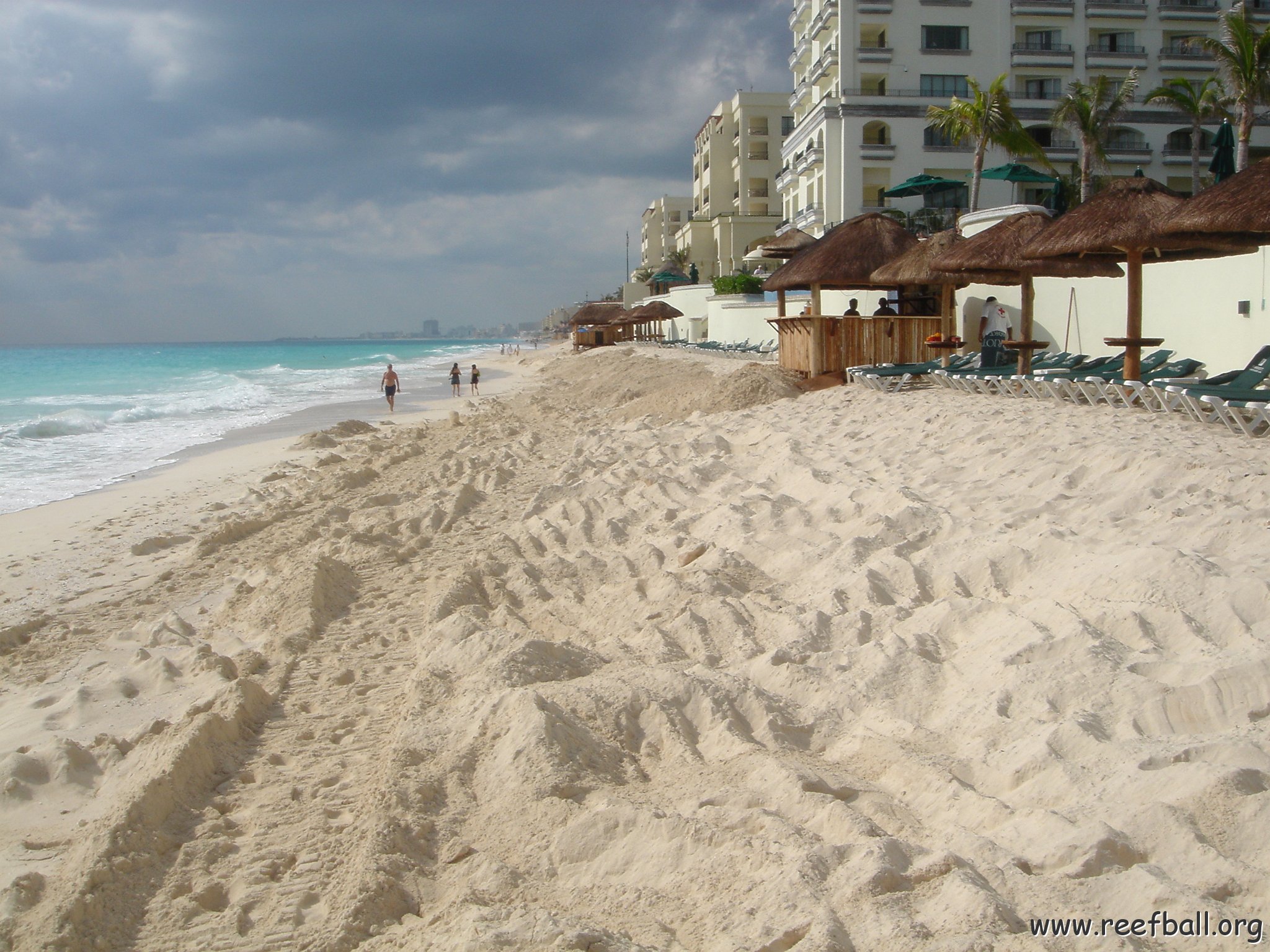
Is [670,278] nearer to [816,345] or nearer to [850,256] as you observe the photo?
[850,256]

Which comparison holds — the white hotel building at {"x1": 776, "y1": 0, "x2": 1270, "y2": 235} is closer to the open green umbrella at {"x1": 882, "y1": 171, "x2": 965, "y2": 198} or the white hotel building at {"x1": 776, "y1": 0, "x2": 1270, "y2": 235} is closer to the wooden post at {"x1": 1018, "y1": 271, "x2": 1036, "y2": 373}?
the open green umbrella at {"x1": 882, "y1": 171, "x2": 965, "y2": 198}

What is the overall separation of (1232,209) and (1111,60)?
36108 millimetres

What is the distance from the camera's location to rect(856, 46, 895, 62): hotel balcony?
35031mm

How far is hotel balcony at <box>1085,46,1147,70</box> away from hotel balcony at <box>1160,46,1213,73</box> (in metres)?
1.21

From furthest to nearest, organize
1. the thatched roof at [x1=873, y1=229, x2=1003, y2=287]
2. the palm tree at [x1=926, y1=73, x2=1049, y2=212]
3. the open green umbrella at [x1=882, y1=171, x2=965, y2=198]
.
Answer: the open green umbrella at [x1=882, y1=171, x2=965, y2=198] → the palm tree at [x1=926, y1=73, x2=1049, y2=212] → the thatched roof at [x1=873, y1=229, x2=1003, y2=287]

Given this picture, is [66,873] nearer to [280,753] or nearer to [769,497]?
[280,753]

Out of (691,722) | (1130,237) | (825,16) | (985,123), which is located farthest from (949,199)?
(691,722)

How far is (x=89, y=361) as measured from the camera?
8056cm

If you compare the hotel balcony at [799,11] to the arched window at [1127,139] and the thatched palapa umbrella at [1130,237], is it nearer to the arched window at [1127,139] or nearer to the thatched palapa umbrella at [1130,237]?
the arched window at [1127,139]

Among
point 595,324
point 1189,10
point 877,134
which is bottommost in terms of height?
point 595,324

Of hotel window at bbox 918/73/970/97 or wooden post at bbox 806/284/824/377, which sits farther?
hotel window at bbox 918/73/970/97

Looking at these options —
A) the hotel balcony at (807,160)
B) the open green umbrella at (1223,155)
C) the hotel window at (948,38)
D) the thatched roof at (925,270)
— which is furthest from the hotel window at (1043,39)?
the thatched roof at (925,270)

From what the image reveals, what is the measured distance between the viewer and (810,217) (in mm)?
36938

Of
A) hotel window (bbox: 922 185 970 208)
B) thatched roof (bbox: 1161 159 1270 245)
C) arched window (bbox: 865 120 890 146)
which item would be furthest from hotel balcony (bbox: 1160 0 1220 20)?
thatched roof (bbox: 1161 159 1270 245)
